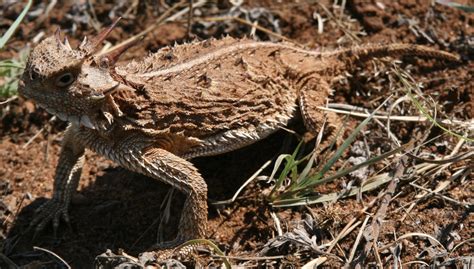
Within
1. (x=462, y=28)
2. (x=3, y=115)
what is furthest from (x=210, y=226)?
(x=462, y=28)

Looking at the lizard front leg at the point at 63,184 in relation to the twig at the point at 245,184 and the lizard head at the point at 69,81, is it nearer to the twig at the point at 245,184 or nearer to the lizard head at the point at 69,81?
the lizard head at the point at 69,81

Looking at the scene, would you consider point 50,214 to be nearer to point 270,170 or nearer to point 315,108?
point 270,170

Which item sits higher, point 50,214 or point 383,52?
point 383,52

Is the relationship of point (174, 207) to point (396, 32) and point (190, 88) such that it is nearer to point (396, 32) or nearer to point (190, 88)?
point (190, 88)

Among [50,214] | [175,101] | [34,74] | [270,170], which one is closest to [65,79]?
[34,74]

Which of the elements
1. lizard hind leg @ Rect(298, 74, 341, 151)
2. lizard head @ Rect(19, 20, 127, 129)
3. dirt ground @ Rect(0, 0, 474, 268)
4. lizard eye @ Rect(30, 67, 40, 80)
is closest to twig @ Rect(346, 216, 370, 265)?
dirt ground @ Rect(0, 0, 474, 268)

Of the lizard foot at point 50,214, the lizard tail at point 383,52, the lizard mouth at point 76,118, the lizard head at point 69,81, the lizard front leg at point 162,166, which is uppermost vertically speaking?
the lizard head at point 69,81

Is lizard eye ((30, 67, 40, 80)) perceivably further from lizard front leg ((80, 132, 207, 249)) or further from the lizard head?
lizard front leg ((80, 132, 207, 249))

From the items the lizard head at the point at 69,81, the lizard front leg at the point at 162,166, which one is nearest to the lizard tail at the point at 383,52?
the lizard front leg at the point at 162,166
